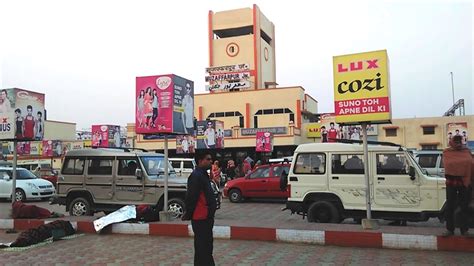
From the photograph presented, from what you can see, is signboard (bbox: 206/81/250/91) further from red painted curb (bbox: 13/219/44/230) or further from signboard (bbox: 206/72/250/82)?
red painted curb (bbox: 13/219/44/230)

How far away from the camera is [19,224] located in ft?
35.2

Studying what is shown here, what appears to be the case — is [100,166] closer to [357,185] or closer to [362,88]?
[357,185]

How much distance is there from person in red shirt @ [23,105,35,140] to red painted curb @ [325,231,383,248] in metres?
8.05

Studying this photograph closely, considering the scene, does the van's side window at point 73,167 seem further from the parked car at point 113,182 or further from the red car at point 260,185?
the red car at point 260,185

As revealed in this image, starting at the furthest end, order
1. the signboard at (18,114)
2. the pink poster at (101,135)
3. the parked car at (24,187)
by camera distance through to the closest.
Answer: the pink poster at (101,135), the parked car at (24,187), the signboard at (18,114)

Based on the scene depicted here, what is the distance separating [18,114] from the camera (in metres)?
11.5

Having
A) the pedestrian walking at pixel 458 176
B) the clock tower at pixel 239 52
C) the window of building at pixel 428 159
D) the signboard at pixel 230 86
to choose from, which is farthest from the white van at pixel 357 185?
the clock tower at pixel 239 52

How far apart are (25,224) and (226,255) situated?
572cm

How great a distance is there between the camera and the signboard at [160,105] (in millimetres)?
10602

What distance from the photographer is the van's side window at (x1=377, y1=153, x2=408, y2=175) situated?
9.62 m

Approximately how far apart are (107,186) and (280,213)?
5.21 metres

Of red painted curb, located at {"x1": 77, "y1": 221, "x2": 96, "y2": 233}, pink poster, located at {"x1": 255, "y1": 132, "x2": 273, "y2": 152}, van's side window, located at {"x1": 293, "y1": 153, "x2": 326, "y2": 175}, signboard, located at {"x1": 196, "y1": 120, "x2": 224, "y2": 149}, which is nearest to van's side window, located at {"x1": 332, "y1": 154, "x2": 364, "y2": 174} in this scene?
van's side window, located at {"x1": 293, "y1": 153, "x2": 326, "y2": 175}

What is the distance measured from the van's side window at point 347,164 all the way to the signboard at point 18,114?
25.3 ft

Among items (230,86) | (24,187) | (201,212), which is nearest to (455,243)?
(201,212)
